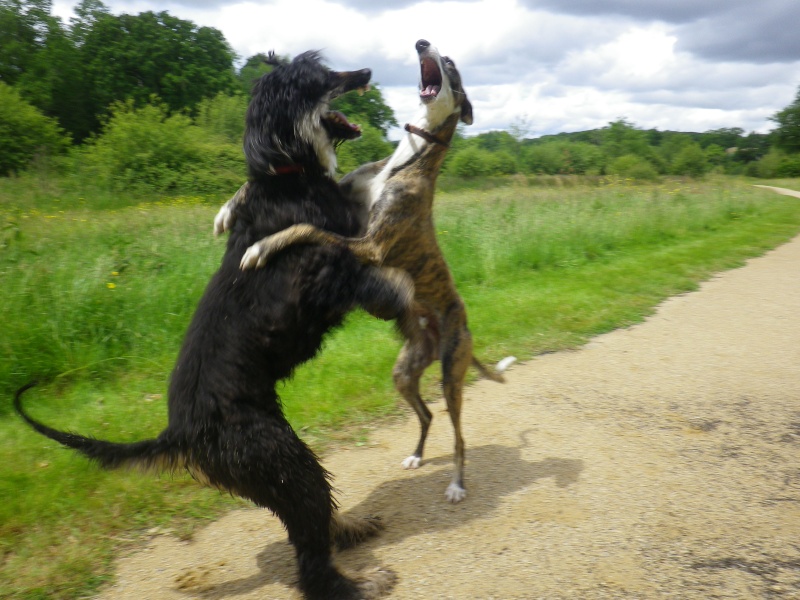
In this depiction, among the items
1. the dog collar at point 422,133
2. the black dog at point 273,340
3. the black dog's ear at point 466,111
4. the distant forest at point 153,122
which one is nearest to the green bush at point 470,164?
the distant forest at point 153,122

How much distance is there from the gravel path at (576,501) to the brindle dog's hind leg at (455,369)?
0.60 ft

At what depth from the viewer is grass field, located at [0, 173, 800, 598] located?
3.71 metres

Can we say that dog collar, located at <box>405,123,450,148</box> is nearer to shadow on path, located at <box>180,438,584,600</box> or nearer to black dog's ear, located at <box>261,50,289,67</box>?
black dog's ear, located at <box>261,50,289,67</box>

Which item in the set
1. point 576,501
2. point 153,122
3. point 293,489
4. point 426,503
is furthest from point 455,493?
point 153,122

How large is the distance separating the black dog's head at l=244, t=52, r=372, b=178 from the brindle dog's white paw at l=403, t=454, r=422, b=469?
2212mm

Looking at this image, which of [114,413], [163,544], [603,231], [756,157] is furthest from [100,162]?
[756,157]

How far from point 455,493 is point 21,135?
28.9m

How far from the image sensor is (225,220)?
3.39m

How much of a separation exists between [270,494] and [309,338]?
0.74 metres

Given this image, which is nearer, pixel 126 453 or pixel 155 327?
pixel 126 453

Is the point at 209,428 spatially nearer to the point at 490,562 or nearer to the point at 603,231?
the point at 490,562

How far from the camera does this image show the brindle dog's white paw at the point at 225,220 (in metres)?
3.36

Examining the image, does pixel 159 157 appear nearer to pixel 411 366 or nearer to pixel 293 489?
pixel 411 366

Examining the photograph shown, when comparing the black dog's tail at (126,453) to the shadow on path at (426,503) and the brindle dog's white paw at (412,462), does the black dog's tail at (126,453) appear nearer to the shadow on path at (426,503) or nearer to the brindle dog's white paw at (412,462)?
the shadow on path at (426,503)
